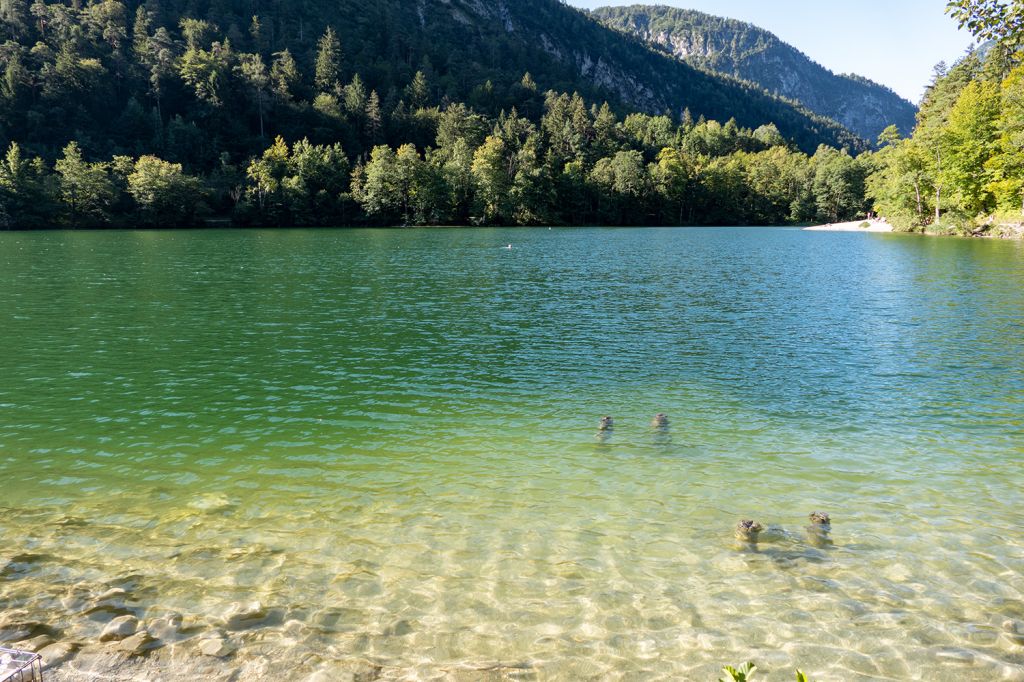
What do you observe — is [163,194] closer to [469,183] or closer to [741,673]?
[469,183]

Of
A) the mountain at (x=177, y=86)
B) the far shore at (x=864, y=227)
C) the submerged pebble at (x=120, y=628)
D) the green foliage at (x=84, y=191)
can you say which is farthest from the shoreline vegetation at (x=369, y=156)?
the submerged pebble at (x=120, y=628)

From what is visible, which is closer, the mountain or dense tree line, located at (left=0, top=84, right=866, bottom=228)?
dense tree line, located at (left=0, top=84, right=866, bottom=228)

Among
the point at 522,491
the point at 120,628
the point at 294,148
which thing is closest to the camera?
the point at 120,628

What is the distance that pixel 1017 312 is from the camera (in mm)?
28875

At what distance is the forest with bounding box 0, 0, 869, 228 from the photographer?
4656 inches

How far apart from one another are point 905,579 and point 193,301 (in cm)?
3411

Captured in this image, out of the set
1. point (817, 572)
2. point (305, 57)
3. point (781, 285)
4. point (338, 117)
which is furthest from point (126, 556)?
point (305, 57)

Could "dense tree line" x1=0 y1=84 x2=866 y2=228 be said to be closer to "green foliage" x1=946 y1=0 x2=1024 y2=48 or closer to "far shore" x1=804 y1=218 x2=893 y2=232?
"far shore" x1=804 y1=218 x2=893 y2=232

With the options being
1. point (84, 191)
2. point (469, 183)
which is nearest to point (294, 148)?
point (469, 183)

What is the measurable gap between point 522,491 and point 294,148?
14289 centimetres

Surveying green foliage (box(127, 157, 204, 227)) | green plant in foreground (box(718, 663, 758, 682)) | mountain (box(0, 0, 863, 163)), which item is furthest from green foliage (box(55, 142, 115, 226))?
green plant in foreground (box(718, 663, 758, 682))

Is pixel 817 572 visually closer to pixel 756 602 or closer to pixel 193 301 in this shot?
pixel 756 602

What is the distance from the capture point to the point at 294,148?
13600 centimetres

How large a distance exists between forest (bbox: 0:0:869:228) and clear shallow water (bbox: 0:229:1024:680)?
348 ft
